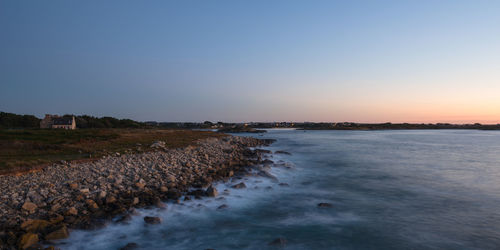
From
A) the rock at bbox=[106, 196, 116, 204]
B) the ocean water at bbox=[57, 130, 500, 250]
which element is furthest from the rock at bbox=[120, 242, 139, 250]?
the rock at bbox=[106, 196, 116, 204]

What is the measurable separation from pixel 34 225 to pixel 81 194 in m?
2.07

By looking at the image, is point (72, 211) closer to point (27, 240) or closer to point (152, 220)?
point (27, 240)

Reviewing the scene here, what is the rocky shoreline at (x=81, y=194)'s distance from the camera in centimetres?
606

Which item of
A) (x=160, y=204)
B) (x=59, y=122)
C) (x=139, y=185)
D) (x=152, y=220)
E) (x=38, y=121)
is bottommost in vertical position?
(x=152, y=220)

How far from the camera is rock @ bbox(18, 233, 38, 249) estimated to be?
5.37 metres

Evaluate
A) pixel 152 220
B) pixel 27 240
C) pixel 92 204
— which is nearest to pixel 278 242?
pixel 152 220

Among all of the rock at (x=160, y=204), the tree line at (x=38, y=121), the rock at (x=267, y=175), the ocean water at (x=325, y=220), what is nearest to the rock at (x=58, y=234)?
the ocean water at (x=325, y=220)

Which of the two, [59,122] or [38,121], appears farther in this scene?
[38,121]

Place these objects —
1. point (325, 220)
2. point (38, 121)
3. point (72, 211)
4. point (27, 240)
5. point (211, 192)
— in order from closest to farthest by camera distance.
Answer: point (27, 240), point (72, 211), point (325, 220), point (211, 192), point (38, 121)

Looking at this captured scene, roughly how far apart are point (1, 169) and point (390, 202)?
15268 mm

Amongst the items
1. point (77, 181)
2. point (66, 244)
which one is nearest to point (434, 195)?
point (66, 244)

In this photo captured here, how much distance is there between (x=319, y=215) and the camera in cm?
907

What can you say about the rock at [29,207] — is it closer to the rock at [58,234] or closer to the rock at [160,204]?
the rock at [58,234]

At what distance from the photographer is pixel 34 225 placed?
19.9 ft
